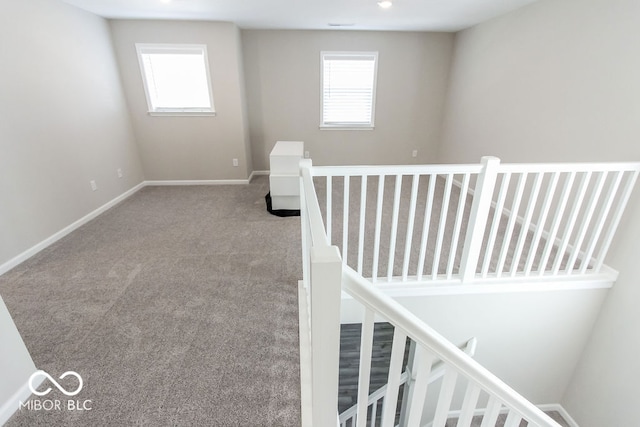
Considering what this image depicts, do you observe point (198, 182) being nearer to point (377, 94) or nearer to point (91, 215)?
point (91, 215)

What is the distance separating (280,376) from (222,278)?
3.27ft

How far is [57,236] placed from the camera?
9.20ft

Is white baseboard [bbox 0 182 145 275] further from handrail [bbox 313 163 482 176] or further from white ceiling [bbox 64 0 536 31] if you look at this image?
handrail [bbox 313 163 482 176]

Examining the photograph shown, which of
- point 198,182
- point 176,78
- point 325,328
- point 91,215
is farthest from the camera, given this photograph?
point 198,182

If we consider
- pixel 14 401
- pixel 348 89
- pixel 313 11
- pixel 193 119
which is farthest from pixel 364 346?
pixel 348 89

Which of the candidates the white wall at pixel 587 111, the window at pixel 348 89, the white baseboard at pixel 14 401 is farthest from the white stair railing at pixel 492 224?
the window at pixel 348 89

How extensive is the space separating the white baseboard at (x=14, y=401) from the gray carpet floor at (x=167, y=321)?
28 mm

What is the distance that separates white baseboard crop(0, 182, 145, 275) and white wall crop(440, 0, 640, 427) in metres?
4.76

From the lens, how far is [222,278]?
2248mm

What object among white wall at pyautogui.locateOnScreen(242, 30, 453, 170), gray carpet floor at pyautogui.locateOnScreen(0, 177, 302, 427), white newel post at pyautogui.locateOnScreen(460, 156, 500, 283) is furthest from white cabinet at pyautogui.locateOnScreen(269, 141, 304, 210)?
white newel post at pyautogui.locateOnScreen(460, 156, 500, 283)

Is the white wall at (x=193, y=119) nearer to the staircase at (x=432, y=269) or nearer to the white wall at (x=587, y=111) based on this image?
the staircase at (x=432, y=269)

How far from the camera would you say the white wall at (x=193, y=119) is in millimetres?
3777

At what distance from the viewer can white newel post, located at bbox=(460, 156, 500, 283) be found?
1782mm

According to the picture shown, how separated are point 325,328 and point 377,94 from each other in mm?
4720
